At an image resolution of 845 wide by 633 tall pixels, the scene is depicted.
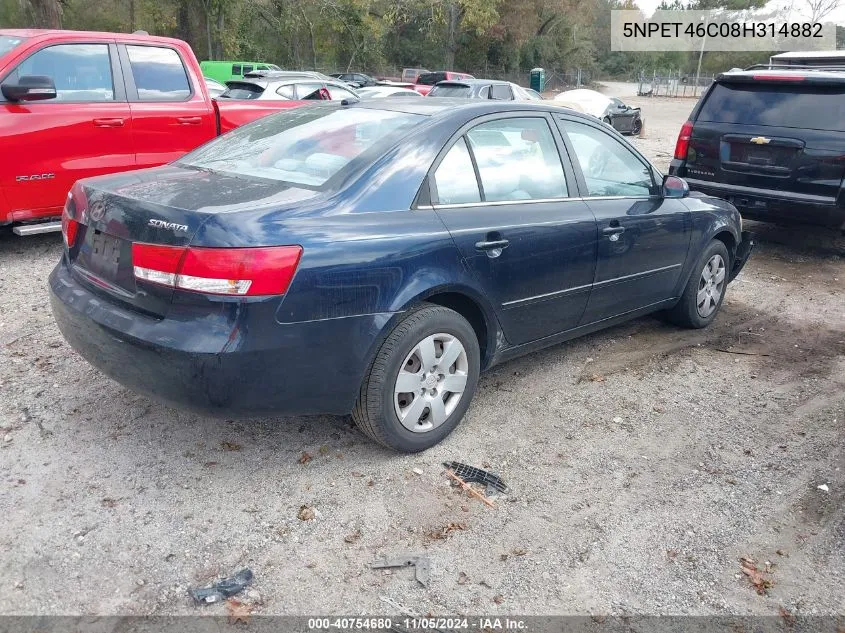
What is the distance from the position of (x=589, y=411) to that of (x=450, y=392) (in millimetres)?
982

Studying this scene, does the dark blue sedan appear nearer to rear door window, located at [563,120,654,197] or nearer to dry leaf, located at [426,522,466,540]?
rear door window, located at [563,120,654,197]

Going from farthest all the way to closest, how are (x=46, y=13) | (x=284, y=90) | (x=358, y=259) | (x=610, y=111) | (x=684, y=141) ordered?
(x=610, y=111)
(x=46, y=13)
(x=284, y=90)
(x=684, y=141)
(x=358, y=259)

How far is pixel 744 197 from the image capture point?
24.2 feet

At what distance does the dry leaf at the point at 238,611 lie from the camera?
2.51 m

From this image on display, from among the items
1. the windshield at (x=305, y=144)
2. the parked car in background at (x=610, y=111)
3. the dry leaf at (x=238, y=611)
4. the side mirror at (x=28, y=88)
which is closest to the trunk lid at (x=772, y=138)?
the windshield at (x=305, y=144)

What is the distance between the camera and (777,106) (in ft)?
23.7

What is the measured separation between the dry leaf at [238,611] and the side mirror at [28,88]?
15.6 feet

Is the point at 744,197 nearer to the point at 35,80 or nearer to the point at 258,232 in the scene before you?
the point at 258,232

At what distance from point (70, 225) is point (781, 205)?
638cm

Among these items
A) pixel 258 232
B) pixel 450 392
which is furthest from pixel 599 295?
Result: pixel 258 232

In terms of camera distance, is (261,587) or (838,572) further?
(838,572)

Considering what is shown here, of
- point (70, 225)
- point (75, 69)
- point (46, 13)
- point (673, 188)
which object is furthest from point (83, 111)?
point (46, 13)

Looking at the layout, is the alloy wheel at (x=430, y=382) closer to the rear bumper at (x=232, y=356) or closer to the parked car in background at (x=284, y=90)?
the rear bumper at (x=232, y=356)

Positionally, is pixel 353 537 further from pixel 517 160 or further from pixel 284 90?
pixel 284 90
